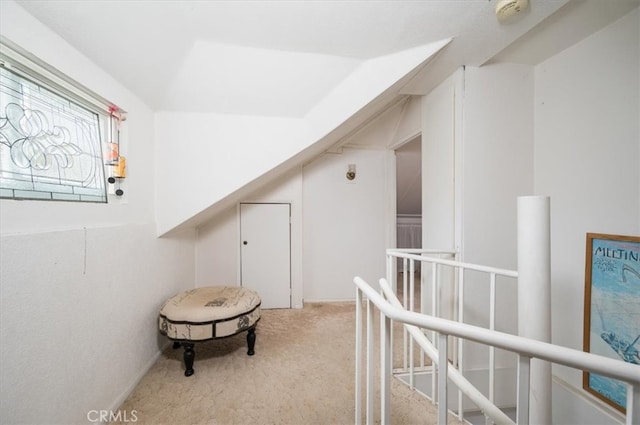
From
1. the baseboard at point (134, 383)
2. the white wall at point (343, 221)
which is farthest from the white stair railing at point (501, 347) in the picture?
the white wall at point (343, 221)

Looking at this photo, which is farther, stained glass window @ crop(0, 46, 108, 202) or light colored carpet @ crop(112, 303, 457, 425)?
light colored carpet @ crop(112, 303, 457, 425)

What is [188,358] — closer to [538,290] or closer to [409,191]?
[538,290]

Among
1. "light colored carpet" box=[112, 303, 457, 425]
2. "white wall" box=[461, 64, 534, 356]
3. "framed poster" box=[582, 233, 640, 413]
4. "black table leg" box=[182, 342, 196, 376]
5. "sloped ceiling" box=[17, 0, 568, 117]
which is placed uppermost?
"sloped ceiling" box=[17, 0, 568, 117]

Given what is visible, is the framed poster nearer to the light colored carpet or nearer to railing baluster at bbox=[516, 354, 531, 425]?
the light colored carpet

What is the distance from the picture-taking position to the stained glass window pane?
941 millimetres

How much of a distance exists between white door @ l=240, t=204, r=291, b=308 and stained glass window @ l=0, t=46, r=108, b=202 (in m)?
1.54

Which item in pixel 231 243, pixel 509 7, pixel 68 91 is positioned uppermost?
pixel 509 7

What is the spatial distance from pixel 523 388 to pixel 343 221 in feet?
8.24

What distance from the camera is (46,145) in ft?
3.59

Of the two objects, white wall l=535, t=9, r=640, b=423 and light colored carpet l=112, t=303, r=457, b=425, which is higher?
white wall l=535, t=9, r=640, b=423

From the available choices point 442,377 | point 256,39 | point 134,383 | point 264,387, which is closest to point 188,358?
point 134,383

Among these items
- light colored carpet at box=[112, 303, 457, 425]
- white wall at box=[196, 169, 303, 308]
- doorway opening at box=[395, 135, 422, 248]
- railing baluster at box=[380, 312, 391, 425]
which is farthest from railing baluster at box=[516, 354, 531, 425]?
doorway opening at box=[395, 135, 422, 248]

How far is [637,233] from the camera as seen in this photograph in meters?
1.27

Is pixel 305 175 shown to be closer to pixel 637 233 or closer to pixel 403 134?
pixel 403 134
